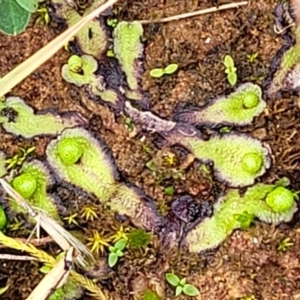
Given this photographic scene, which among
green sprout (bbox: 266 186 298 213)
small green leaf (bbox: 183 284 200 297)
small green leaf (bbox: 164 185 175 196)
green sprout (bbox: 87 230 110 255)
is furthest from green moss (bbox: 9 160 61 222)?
green sprout (bbox: 266 186 298 213)

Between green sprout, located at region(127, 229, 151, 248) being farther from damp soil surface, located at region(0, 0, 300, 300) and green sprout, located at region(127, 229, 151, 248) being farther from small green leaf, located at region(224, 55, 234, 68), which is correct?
small green leaf, located at region(224, 55, 234, 68)

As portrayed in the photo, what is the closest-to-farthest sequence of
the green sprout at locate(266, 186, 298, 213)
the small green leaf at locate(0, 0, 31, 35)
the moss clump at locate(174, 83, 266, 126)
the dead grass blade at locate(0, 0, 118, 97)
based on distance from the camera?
1. the small green leaf at locate(0, 0, 31, 35)
2. the dead grass blade at locate(0, 0, 118, 97)
3. the green sprout at locate(266, 186, 298, 213)
4. the moss clump at locate(174, 83, 266, 126)

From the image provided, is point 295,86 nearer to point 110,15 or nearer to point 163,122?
point 163,122

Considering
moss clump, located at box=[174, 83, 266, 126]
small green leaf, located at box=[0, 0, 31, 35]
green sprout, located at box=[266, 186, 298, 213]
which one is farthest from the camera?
moss clump, located at box=[174, 83, 266, 126]

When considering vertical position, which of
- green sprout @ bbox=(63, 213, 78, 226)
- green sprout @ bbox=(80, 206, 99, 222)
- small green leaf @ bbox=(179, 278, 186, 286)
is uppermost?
green sprout @ bbox=(63, 213, 78, 226)

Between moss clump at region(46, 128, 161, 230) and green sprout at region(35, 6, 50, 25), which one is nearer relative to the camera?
moss clump at region(46, 128, 161, 230)

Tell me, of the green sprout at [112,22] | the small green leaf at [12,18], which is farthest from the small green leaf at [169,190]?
the small green leaf at [12,18]

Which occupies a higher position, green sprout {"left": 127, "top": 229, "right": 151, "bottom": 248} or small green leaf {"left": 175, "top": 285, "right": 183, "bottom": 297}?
green sprout {"left": 127, "top": 229, "right": 151, "bottom": 248}
